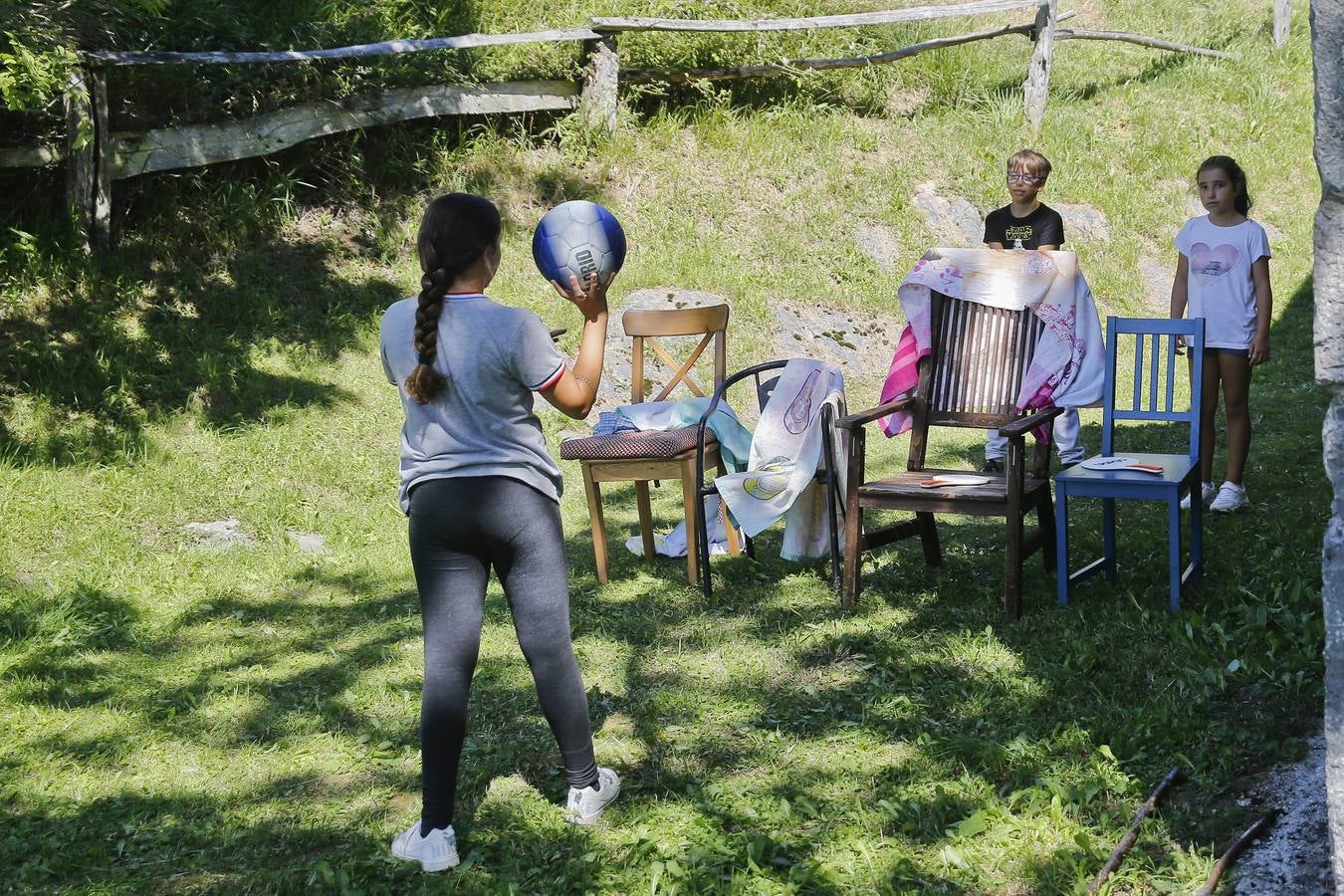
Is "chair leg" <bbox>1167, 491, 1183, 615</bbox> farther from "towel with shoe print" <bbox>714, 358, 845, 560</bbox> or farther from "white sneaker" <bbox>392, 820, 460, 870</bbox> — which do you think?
"white sneaker" <bbox>392, 820, 460, 870</bbox>

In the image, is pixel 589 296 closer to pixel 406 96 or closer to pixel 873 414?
pixel 873 414

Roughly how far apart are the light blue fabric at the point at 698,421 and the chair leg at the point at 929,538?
0.85m

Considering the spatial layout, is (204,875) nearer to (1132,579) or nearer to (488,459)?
(488,459)

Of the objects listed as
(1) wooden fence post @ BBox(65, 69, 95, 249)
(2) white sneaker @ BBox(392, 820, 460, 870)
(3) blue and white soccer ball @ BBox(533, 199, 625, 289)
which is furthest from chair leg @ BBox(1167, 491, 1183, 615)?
(1) wooden fence post @ BBox(65, 69, 95, 249)

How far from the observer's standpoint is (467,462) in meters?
3.07

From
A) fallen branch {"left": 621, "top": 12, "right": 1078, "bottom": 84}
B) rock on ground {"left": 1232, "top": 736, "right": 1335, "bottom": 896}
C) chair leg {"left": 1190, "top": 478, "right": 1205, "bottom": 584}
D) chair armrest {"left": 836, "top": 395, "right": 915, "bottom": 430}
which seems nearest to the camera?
rock on ground {"left": 1232, "top": 736, "right": 1335, "bottom": 896}

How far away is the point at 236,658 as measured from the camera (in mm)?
4977

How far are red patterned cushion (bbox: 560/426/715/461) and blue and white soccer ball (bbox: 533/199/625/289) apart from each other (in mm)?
1363

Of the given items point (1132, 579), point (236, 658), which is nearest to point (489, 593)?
point (236, 658)

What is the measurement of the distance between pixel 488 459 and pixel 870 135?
9437 mm

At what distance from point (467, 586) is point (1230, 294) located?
170 inches

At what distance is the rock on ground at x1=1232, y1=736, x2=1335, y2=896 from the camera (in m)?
2.88

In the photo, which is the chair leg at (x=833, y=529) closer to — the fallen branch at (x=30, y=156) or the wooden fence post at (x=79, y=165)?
the wooden fence post at (x=79, y=165)

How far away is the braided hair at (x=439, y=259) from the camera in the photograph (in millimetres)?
3033
